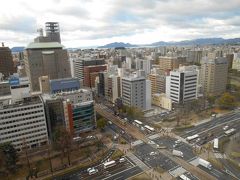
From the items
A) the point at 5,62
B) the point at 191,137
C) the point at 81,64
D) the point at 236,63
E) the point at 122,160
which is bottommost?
the point at 122,160

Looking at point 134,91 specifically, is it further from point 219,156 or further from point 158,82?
point 219,156

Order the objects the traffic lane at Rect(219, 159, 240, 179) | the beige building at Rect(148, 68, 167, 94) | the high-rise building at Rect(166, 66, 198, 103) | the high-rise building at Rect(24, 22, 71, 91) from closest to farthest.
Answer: the traffic lane at Rect(219, 159, 240, 179) < the high-rise building at Rect(166, 66, 198, 103) < the beige building at Rect(148, 68, 167, 94) < the high-rise building at Rect(24, 22, 71, 91)

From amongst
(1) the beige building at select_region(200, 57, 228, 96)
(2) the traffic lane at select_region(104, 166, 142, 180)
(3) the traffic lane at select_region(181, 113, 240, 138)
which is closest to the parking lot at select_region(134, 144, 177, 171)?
(2) the traffic lane at select_region(104, 166, 142, 180)

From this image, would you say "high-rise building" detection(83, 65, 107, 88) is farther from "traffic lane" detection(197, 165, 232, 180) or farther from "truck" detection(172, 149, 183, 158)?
"traffic lane" detection(197, 165, 232, 180)

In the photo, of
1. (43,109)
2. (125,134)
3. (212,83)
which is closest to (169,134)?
(125,134)

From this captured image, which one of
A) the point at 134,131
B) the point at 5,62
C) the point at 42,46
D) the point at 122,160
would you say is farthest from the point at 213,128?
the point at 5,62

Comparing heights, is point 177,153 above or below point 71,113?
below
